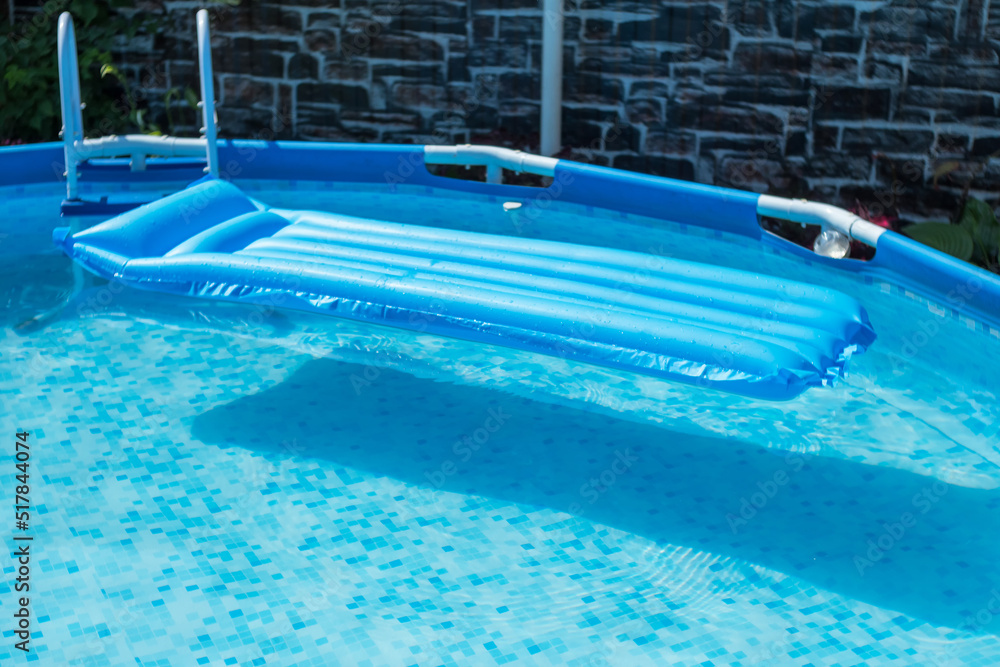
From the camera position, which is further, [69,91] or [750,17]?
[750,17]

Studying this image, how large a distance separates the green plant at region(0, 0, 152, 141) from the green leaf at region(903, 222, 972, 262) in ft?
19.2

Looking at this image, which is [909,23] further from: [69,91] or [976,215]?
[69,91]

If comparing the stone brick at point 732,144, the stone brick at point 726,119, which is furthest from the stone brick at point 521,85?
the stone brick at point 732,144

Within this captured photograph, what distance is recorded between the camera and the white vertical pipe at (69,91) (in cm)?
489

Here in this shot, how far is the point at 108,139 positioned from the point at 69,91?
29.7 inches

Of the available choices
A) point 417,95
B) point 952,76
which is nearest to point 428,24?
point 417,95

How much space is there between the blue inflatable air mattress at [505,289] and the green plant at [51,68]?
3.76 metres

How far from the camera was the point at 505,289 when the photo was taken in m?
3.78

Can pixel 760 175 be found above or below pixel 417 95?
below

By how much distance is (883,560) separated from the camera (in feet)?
10.8

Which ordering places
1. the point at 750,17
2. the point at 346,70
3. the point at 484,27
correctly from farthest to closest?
the point at 346,70 → the point at 484,27 → the point at 750,17

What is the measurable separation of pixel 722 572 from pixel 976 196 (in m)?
4.15

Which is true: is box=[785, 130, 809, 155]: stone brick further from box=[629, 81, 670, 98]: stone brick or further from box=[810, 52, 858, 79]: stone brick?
box=[629, 81, 670, 98]: stone brick

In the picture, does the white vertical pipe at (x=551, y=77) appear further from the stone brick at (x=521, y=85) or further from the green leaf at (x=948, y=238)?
the green leaf at (x=948, y=238)
